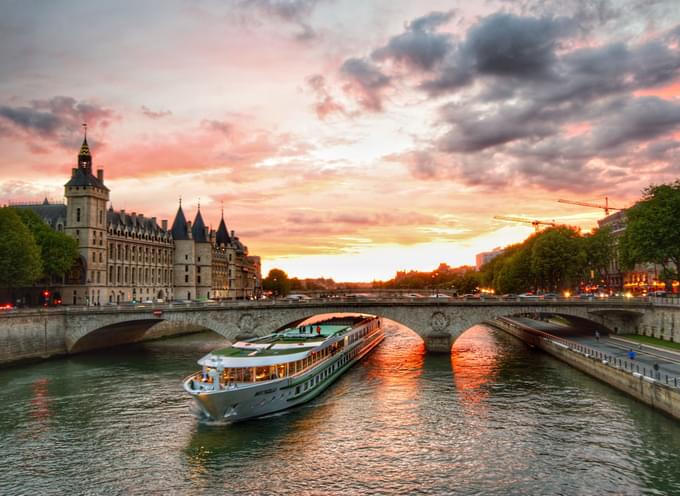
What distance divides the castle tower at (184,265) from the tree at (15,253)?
5947 cm

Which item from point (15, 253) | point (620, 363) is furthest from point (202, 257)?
point (620, 363)

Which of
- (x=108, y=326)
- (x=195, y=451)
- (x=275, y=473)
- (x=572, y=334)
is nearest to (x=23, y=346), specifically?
(x=108, y=326)

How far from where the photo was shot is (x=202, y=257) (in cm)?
15325

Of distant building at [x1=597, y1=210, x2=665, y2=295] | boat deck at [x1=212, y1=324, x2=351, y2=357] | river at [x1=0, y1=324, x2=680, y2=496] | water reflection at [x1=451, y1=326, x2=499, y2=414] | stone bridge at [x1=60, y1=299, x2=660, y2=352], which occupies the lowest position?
river at [x1=0, y1=324, x2=680, y2=496]

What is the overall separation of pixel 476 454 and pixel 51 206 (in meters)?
116

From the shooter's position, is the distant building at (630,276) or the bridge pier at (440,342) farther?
the distant building at (630,276)

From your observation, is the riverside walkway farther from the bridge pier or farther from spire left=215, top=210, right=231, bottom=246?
spire left=215, top=210, right=231, bottom=246

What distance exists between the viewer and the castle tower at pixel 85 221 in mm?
108000

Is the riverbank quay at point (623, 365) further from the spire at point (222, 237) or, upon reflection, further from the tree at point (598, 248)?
the spire at point (222, 237)

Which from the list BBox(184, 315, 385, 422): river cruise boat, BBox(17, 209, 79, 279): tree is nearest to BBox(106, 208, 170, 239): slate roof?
BBox(17, 209, 79, 279): tree

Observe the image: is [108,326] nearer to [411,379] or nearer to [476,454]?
[411,379]

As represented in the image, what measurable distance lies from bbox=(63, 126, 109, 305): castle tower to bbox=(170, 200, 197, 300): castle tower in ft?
122

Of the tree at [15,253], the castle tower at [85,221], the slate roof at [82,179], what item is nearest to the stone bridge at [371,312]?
the tree at [15,253]

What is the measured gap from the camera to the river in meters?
32.2
